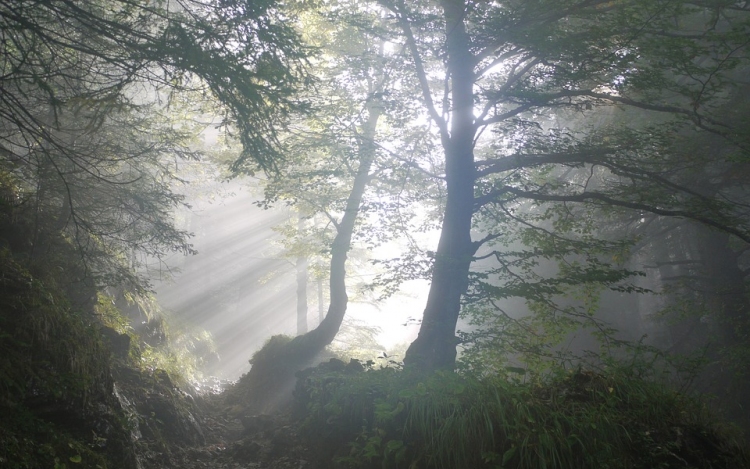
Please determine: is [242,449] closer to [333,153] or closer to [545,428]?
[545,428]

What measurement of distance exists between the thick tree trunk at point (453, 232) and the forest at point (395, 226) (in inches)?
1.6

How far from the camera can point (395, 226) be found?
1052 cm

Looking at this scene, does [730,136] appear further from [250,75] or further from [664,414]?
[250,75]

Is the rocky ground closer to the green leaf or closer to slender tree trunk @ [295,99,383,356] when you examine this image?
the green leaf

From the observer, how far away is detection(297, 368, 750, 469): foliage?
3.78 metres

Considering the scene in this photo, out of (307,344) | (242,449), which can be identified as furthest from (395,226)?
(242,449)

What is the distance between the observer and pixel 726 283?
11891 millimetres

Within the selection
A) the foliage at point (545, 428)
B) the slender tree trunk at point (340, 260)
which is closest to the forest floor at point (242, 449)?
the foliage at point (545, 428)

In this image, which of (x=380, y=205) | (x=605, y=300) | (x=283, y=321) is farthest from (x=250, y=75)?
(x=283, y=321)

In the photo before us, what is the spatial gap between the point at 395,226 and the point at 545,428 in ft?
22.8

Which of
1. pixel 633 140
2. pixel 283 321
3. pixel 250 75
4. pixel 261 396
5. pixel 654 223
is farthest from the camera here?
pixel 283 321

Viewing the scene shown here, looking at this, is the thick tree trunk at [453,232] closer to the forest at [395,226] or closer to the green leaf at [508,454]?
the forest at [395,226]

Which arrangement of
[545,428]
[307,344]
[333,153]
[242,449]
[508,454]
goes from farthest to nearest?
[307,344] < [333,153] < [242,449] < [545,428] < [508,454]

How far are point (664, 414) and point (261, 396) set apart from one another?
940 cm
